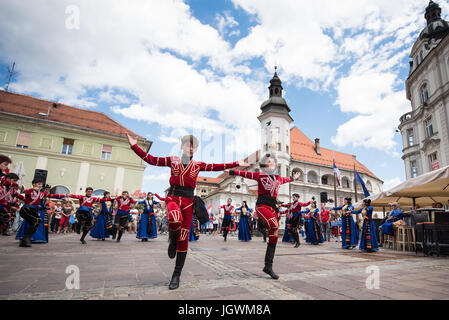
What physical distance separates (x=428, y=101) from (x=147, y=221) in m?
30.1

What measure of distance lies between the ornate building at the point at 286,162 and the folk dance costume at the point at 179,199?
4117 centimetres

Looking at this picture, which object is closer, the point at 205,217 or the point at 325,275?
the point at 205,217

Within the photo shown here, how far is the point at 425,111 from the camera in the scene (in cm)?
2662

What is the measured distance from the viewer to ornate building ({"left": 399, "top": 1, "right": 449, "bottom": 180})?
2388 centimetres

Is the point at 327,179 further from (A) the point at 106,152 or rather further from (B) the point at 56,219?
(B) the point at 56,219

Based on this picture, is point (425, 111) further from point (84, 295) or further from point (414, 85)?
point (84, 295)

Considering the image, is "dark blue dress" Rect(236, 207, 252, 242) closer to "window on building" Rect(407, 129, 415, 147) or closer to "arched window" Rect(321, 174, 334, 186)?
"window on building" Rect(407, 129, 415, 147)

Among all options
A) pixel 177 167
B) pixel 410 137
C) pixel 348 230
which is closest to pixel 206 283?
pixel 177 167

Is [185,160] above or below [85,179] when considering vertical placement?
below

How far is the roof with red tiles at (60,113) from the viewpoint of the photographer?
102 feet

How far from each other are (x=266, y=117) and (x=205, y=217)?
45.0 metres

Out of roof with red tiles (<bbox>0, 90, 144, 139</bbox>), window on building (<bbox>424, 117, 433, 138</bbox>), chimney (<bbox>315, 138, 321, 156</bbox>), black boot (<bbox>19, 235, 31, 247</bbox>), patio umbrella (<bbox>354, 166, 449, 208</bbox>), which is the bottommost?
black boot (<bbox>19, 235, 31, 247</bbox>)

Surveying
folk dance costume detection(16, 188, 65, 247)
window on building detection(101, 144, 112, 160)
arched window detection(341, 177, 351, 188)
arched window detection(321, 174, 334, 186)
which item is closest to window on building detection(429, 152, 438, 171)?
arched window detection(321, 174, 334, 186)
